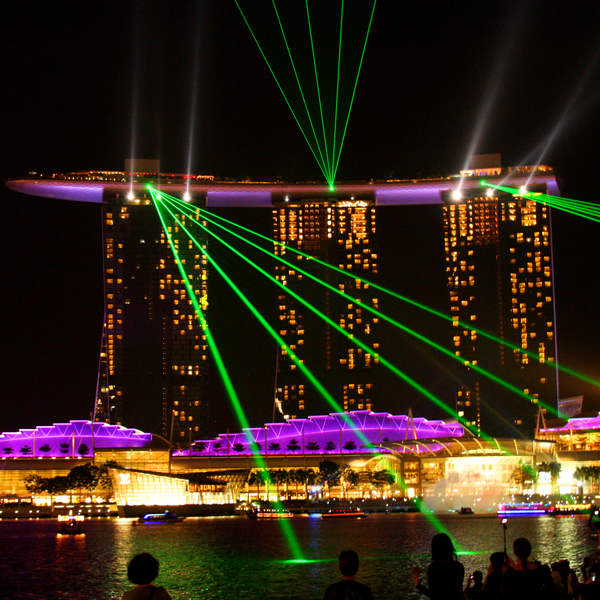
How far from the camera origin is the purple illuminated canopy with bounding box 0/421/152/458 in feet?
500

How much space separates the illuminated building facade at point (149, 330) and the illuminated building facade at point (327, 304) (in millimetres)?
16310

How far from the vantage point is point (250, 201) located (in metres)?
173

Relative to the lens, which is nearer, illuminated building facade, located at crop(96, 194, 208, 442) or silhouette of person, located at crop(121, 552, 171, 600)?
silhouette of person, located at crop(121, 552, 171, 600)

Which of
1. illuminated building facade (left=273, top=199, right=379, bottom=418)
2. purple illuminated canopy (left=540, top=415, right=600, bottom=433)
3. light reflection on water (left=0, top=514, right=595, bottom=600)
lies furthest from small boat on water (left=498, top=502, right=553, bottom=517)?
illuminated building facade (left=273, top=199, right=379, bottom=418)

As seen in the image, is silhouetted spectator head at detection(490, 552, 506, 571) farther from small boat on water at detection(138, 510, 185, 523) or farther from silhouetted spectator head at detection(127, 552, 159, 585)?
small boat on water at detection(138, 510, 185, 523)

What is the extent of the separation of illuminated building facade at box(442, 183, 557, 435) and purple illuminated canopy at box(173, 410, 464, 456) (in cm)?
1096

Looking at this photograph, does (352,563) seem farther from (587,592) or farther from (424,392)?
(424,392)

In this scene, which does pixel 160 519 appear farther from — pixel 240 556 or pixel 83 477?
pixel 240 556

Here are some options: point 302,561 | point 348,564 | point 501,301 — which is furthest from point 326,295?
point 348,564

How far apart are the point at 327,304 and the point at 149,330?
111ft

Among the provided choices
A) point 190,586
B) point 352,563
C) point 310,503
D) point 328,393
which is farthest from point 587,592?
point 328,393

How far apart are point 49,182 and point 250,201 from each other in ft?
126

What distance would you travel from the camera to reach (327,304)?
167 metres

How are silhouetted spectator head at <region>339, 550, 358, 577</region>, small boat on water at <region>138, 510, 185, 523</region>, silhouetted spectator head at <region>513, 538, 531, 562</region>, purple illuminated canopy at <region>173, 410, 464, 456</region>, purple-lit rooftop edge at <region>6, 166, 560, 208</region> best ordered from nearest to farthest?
silhouetted spectator head at <region>339, 550, 358, 577</region> → silhouetted spectator head at <region>513, 538, 531, 562</region> → small boat on water at <region>138, 510, 185, 523</region> → purple illuminated canopy at <region>173, 410, 464, 456</region> → purple-lit rooftop edge at <region>6, 166, 560, 208</region>
